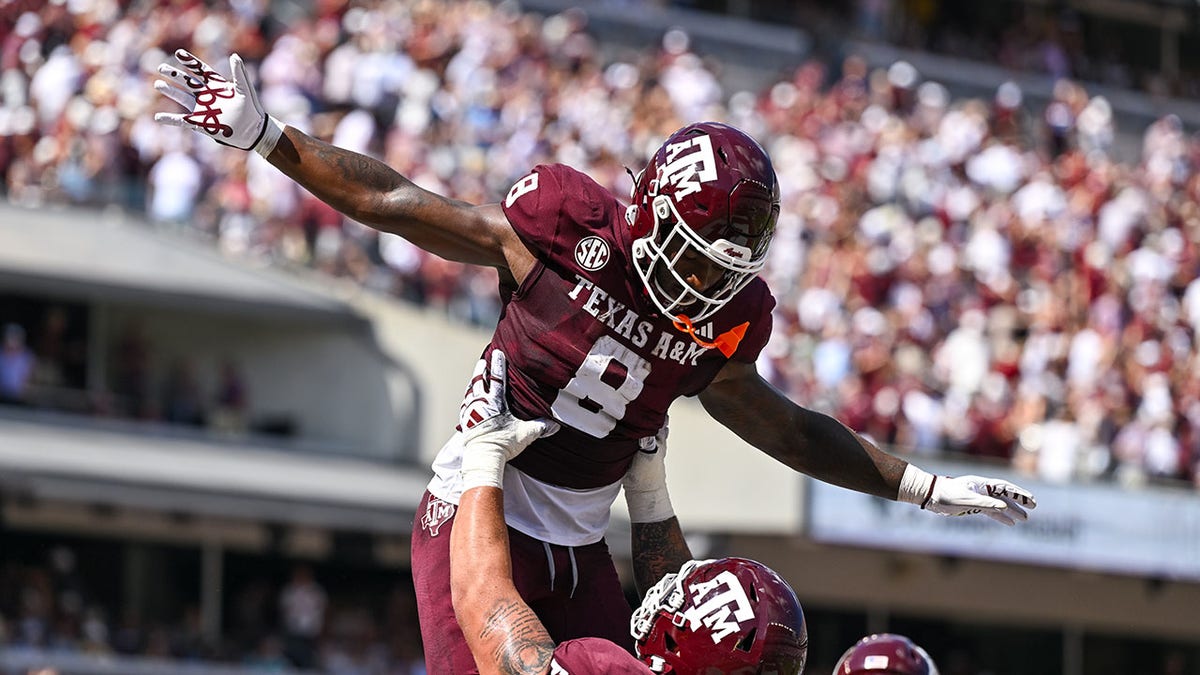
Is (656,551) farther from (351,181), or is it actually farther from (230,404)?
(230,404)

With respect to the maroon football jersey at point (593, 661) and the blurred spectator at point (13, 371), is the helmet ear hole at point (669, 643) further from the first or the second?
the blurred spectator at point (13, 371)

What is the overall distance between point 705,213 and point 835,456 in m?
1.14

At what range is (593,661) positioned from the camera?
15.7 feet

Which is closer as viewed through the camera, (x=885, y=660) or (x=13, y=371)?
(x=885, y=660)

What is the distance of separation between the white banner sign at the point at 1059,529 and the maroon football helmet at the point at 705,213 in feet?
41.6

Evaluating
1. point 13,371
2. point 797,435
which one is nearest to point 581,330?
point 797,435

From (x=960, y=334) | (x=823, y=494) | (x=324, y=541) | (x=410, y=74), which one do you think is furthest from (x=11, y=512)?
(x=960, y=334)

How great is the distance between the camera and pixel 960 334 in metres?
18.7

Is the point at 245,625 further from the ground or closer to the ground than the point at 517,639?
closer to the ground

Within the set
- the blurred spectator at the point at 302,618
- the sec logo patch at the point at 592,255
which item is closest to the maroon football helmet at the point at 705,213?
the sec logo patch at the point at 592,255

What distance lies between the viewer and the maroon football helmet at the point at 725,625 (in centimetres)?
488

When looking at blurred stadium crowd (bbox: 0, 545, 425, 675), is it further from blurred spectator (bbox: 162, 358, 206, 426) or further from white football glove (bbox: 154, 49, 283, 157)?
white football glove (bbox: 154, 49, 283, 157)

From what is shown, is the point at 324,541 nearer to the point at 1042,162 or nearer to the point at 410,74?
the point at 410,74

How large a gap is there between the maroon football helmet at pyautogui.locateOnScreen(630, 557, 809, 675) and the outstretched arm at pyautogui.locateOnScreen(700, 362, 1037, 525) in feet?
3.55
